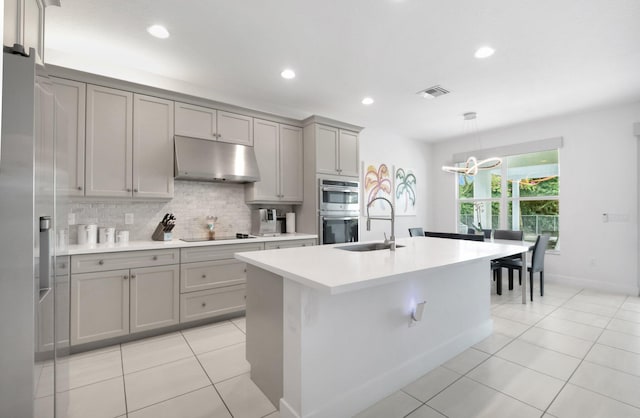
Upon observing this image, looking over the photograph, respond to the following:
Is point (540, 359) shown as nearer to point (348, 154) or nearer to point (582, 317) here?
point (582, 317)

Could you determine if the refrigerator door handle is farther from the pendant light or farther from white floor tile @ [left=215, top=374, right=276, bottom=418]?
the pendant light

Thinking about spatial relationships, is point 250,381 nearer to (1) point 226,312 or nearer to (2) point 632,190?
(1) point 226,312

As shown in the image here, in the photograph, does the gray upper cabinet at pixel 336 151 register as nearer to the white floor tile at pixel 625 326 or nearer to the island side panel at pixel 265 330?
the island side panel at pixel 265 330

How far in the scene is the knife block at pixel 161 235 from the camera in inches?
125

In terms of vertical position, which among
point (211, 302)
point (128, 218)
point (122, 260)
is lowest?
point (211, 302)

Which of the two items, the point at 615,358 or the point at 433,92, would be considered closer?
the point at 615,358

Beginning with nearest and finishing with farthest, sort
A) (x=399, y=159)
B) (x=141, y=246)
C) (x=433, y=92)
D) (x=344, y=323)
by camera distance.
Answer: (x=344, y=323), (x=141, y=246), (x=433, y=92), (x=399, y=159)

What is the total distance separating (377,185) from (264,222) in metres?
2.43

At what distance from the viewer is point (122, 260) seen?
2.66 metres

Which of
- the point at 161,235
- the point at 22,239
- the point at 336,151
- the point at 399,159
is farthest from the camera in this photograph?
the point at 399,159

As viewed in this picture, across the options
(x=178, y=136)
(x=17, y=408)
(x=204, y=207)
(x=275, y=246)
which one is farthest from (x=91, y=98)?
(x=17, y=408)

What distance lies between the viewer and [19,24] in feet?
3.85

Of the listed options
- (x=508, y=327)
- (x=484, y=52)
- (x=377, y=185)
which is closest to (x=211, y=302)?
(x=508, y=327)

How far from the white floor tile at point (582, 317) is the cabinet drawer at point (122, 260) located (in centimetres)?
414
